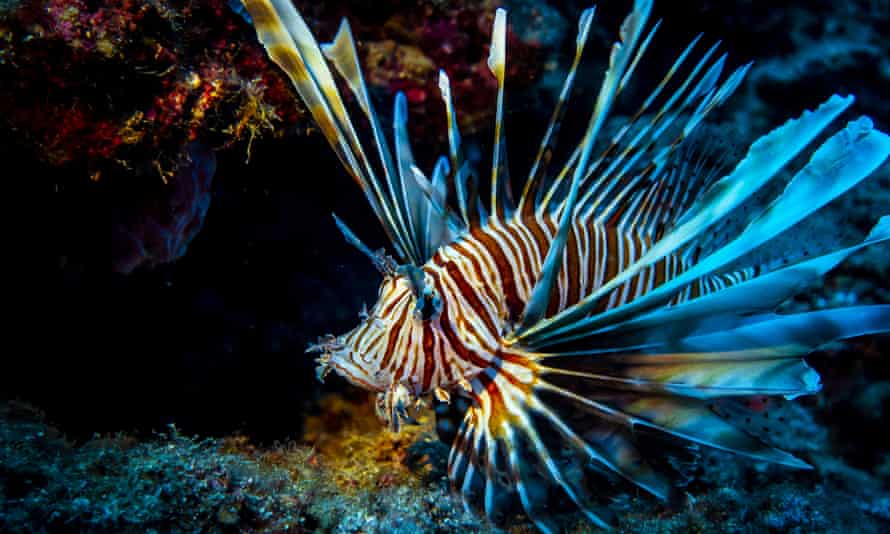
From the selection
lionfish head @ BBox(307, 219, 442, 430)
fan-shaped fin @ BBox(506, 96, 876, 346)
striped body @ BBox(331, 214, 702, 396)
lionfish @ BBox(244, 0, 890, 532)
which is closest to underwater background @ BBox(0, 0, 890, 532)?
lionfish @ BBox(244, 0, 890, 532)

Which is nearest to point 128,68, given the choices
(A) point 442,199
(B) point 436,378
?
(A) point 442,199

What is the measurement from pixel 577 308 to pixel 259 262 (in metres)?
2.64

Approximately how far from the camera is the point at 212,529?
6.34ft

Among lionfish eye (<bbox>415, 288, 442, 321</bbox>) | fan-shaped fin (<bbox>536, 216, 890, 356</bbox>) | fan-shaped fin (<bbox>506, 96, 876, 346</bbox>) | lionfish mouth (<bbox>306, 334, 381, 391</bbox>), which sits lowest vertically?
lionfish mouth (<bbox>306, 334, 381, 391</bbox>)

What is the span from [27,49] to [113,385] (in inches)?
79.0

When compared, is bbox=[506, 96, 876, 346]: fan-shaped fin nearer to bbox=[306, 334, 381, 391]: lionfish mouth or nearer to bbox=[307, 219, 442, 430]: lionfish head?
bbox=[307, 219, 442, 430]: lionfish head

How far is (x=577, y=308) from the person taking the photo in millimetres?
1898

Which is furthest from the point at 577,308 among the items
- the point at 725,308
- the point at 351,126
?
the point at 351,126

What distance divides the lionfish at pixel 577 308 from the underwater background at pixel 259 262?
0.43 meters

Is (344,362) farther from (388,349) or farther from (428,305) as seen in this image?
(428,305)

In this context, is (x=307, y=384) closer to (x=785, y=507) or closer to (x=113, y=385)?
(x=113, y=385)

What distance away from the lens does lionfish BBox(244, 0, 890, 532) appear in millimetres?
1559

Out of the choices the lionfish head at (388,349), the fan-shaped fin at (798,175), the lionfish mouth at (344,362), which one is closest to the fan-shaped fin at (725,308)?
the fan-shaped fin at (798,175)

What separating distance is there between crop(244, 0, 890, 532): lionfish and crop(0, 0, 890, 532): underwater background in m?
0.43
